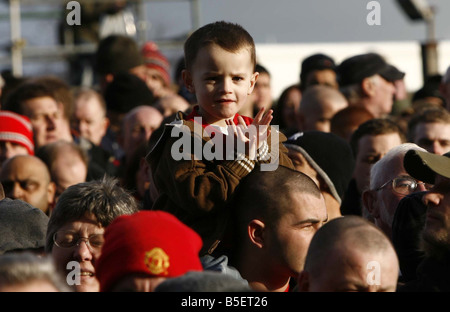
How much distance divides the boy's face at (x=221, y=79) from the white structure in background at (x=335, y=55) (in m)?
15.5

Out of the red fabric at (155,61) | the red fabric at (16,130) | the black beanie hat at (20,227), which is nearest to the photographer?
the black beanie hat at (20,227)

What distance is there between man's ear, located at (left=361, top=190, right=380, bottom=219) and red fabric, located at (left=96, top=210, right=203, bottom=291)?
101 inches

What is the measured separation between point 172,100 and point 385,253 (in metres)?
5.57

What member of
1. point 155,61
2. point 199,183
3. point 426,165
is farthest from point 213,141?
point 155,61

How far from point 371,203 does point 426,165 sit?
4.72 feet

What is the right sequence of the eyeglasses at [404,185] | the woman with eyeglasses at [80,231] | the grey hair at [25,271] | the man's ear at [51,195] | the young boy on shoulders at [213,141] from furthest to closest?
the man's ear at [51,195], the eyeglasses at [404,185], the woman with eyeglasses at [80,231], the young boy on shoulders at [213,141], the grey hair at [25,271]

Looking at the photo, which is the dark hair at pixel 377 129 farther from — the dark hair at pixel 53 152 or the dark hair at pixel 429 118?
the dark hair at pixel 53 152

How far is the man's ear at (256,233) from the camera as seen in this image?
536cm

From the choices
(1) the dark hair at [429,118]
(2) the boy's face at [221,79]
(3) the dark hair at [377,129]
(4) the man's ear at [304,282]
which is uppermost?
(2) the boy's face at [221,79]

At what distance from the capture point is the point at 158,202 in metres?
5.55

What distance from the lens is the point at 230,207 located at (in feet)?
17.7

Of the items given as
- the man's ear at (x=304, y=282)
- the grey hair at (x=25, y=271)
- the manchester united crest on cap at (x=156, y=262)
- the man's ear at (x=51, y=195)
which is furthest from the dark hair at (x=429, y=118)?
the grey hair at (x=25, y=271)

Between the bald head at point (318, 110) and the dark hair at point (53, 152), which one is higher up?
the bald head at point (318, 110)

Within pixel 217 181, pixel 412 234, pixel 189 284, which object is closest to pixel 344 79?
pixel 412 234
